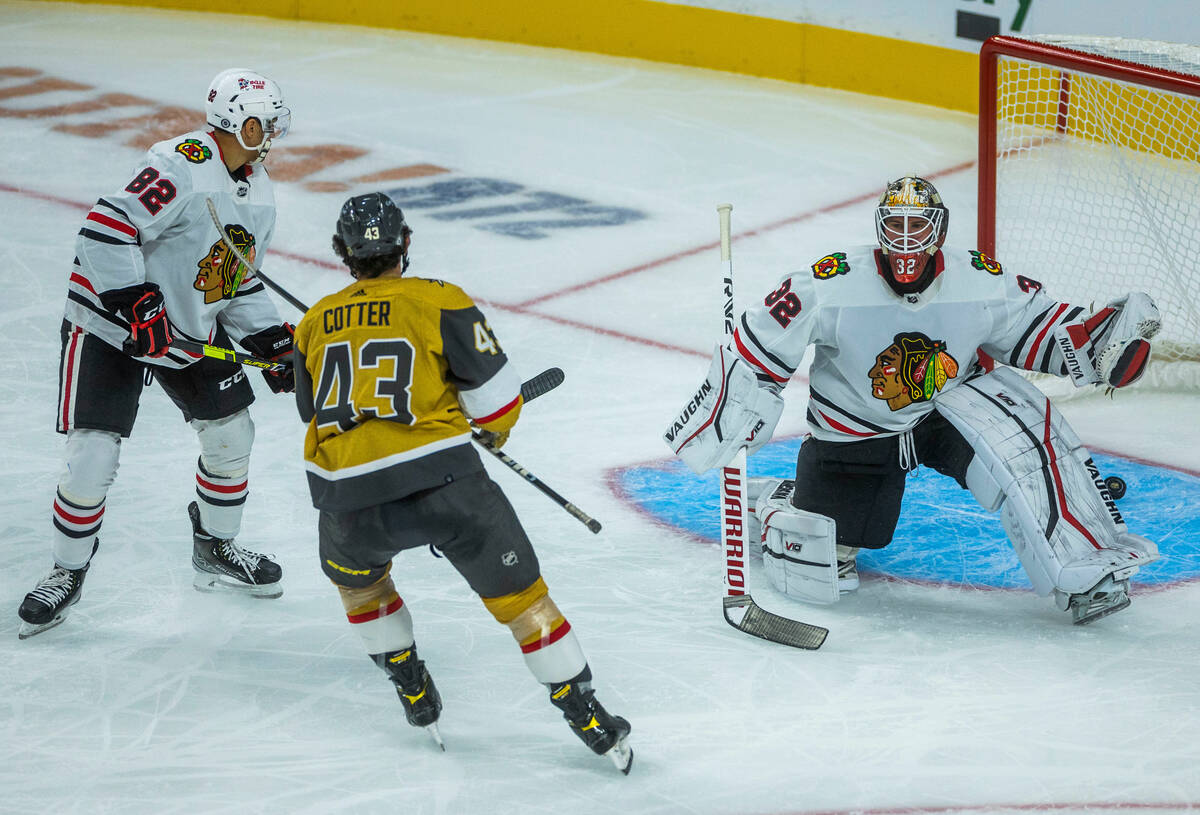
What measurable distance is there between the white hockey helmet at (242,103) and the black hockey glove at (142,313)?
39 cm

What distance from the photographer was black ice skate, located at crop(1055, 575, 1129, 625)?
3508 mm

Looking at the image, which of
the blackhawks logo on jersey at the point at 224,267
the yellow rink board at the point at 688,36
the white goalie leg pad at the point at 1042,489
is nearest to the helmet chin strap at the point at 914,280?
the white goalie leg pad at the point at 1042,489

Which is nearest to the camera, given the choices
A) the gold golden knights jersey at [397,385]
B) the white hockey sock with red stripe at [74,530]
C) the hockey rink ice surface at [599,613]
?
the gold golden knights jersey at [397,385]

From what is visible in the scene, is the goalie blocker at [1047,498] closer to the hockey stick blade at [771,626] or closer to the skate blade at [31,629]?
the hockey stick blade at [771,626]

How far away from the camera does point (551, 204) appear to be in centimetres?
692

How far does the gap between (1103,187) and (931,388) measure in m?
2.06

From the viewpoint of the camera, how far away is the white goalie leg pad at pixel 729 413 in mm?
3539

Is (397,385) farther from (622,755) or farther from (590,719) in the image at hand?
(622,755)

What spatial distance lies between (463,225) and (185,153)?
10.6 feet

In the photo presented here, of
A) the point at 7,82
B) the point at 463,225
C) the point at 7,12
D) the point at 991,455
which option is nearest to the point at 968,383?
the point at 991,455

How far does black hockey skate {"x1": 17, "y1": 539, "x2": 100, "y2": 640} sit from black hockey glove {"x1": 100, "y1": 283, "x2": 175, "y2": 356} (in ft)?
1.83

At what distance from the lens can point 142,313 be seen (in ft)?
11.0

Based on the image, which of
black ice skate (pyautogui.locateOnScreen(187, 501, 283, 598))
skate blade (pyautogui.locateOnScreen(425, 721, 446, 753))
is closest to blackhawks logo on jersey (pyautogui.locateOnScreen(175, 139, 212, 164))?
black ice skate (pyautogui.locateOnScreen(187, 501, 283, 598))

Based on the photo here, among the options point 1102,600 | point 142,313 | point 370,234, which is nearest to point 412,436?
point 370,234
